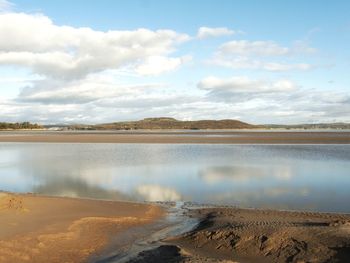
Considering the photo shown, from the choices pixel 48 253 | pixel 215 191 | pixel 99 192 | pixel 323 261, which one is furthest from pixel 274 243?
pixel 99 192

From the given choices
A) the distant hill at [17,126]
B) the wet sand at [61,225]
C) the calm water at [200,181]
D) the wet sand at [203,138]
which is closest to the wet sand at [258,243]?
the wet sand at [61,225]

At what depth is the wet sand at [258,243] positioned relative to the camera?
8805mm

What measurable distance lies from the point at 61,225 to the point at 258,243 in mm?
5908

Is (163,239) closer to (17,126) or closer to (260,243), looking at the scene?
(260,243)

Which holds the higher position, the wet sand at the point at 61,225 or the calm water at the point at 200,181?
the calm water at the point at 200,181

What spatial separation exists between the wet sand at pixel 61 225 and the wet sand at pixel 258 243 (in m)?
1.94

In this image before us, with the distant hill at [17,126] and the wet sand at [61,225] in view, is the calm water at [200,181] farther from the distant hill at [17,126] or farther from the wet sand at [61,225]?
the distant hill at [17,126]

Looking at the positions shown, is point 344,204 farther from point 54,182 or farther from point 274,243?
point 54,182

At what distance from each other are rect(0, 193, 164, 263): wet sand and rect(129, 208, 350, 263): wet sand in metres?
1.94

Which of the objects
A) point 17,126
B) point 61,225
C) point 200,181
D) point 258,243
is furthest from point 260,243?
point 17,126

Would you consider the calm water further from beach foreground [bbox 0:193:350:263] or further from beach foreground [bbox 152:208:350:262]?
beach foreground [bbox 152:208:350:262]

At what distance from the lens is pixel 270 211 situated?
1376cm

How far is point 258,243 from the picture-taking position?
31.9 ft

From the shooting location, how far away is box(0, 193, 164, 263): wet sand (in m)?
10.1
